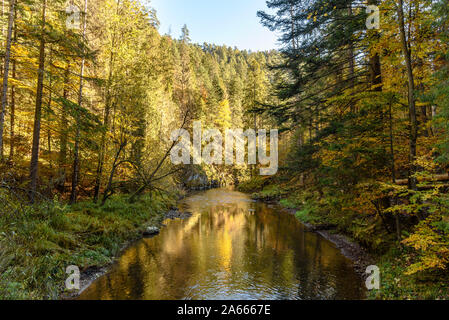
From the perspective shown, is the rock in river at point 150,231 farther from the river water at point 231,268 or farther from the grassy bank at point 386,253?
the grassy bank at point 386,253

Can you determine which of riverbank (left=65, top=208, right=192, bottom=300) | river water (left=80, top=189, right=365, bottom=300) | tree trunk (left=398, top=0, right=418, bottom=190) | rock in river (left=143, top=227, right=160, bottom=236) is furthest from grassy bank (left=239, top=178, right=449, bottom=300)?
rock in river (left=143, top=227, right=160, bottom=236)

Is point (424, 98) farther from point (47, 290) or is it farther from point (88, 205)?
point (88, 205)

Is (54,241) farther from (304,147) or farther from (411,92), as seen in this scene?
(411,92)

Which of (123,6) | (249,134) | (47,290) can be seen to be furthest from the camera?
(249,134)

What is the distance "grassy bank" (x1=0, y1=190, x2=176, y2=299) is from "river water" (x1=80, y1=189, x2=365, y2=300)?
33.1 inches

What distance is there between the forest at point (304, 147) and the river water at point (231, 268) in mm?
1186

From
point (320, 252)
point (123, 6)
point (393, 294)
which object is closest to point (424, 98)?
point (393, 294)

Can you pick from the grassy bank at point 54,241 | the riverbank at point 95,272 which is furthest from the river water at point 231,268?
the grassy bank at point 54,241

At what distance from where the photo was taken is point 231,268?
29.4 ft

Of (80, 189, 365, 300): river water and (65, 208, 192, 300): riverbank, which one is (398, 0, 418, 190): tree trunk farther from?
(65, 208, 192, 300): riverbank

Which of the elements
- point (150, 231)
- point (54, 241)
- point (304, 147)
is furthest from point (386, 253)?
point (54, 241)

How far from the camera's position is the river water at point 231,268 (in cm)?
718

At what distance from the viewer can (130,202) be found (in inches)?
604

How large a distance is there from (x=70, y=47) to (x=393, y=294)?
40.6 ft
